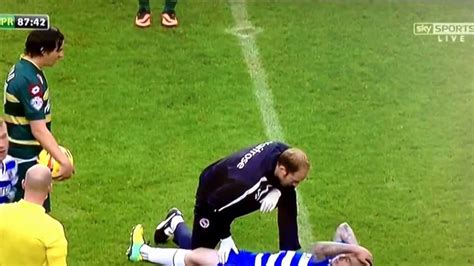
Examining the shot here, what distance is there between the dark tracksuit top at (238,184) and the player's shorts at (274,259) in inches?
6.9

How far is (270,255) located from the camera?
26.9 ft

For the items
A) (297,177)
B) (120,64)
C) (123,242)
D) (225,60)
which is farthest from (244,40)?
(297,177)

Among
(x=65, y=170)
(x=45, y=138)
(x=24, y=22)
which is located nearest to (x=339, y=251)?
(x=65, y=170)

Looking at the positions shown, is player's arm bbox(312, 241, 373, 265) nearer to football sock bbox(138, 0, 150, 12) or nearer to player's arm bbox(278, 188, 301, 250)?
player's arm bbox(278, 188, 301, 250)

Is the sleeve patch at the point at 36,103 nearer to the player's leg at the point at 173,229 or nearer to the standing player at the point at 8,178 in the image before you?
the standing player at the point at 8,178

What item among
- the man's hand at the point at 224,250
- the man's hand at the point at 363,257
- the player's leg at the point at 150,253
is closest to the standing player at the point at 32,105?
the player's leg at the point at 150,253

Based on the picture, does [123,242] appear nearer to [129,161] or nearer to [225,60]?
[129,161]

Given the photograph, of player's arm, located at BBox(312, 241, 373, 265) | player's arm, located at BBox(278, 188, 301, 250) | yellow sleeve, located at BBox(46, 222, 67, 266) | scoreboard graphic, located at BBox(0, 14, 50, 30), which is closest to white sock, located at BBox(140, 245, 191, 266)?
player's arm, located at BBox(278, 188, 301, 250)

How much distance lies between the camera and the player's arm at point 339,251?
7793 mm

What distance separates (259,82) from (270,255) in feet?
11.7

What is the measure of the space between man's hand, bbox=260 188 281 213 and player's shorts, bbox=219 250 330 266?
12.5 inches

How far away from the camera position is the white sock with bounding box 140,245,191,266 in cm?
845

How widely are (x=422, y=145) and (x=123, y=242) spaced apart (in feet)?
8.83

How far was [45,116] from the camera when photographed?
8.19 meters
